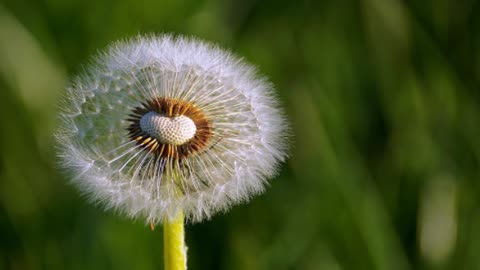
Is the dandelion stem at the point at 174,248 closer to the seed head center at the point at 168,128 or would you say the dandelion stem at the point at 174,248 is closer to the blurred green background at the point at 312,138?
the seed head center at the point at 168,128

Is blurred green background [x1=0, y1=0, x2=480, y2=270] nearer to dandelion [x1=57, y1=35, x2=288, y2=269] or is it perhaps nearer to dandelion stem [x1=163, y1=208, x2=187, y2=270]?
dandelion [x1=57, y1=35, x2=288, y2=269]

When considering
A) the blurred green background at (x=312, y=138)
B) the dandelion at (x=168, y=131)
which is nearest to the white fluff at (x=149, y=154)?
the dandelion at (x=168, y=131)

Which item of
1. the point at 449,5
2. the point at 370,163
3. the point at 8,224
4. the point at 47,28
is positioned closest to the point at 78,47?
the point at 47,28

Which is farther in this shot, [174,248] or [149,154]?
[149,154]

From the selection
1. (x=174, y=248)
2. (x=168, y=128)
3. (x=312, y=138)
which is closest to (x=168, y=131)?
(x=168, y=128)

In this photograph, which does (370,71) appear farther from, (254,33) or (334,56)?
(254,33)

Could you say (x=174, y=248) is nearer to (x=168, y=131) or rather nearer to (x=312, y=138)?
(x=168, y=131)

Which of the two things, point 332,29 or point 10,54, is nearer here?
point 10,54

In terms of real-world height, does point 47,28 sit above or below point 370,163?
above
